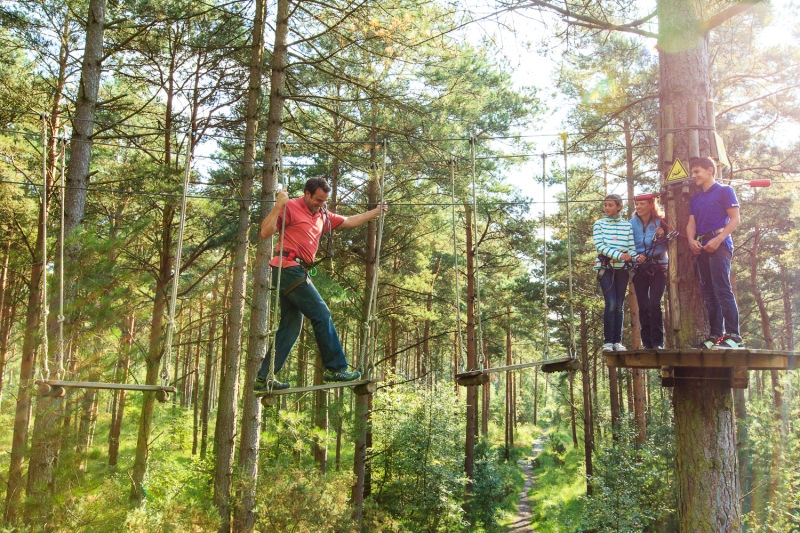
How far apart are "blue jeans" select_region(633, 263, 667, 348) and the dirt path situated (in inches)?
555

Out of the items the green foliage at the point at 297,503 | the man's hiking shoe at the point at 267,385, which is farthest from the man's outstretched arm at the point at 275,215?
the green foliage at the point at 297,503

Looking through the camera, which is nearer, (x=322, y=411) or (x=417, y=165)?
(x=417, y=165)

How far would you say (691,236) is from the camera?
14.7 feet

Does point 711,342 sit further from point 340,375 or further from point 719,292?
point 340,375

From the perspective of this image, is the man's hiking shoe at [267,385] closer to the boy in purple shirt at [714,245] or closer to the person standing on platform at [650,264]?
the person standing on platform at [650,264]

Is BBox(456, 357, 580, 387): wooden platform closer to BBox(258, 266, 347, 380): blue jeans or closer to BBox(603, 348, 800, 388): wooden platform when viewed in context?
BBox(603, 348, 800, 388): wooden platform

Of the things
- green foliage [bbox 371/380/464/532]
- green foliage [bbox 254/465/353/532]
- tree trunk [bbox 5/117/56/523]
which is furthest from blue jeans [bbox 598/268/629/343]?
green foliage [bbox 371/380/464/532]

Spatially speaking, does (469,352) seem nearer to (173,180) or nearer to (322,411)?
(322,411)

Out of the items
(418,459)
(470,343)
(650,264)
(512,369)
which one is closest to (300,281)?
(512,369)

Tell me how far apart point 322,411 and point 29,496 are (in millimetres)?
7318

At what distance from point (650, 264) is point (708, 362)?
3.89 feet

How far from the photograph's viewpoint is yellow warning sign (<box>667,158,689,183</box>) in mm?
4616

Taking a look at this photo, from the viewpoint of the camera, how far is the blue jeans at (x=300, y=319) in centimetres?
447

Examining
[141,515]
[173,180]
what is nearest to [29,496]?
[141,515]
